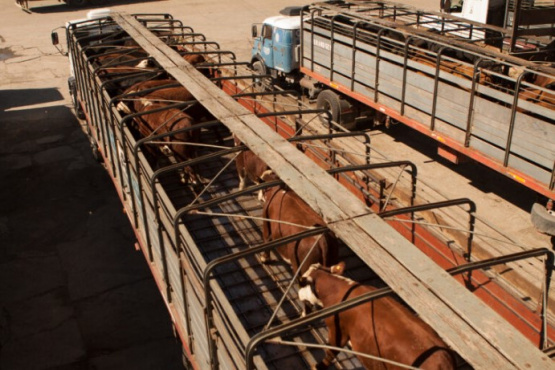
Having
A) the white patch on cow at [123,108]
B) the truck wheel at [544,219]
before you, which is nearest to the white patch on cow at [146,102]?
the white patch on cow at [123,108]

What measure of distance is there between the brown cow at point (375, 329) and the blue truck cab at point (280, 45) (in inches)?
536

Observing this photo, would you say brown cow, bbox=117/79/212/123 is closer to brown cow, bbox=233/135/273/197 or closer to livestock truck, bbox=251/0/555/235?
livestock truck, bbox=251/0/555/235

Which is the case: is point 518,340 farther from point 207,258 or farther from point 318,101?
point 318,101

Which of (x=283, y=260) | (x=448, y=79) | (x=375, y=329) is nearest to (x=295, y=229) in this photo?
(x=283, y=260)

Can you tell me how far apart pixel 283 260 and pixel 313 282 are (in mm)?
1619

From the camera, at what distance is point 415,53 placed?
44.4 ft

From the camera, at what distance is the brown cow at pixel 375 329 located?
458 cm

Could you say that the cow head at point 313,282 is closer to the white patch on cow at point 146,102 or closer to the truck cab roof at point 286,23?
the white patch on cow at point 146,102

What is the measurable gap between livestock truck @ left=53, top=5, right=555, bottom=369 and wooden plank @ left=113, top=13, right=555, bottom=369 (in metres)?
0.01

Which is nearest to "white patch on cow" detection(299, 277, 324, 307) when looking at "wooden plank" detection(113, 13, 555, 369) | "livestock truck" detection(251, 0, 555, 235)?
"wooden plank" detection(113, 13, 555, 369)

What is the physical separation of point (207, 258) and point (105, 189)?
7595 millimetres

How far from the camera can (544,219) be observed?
34.0 ft

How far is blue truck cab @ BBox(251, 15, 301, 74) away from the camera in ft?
61.0

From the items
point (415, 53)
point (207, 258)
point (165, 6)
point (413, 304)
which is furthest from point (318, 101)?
point (165, 6)
